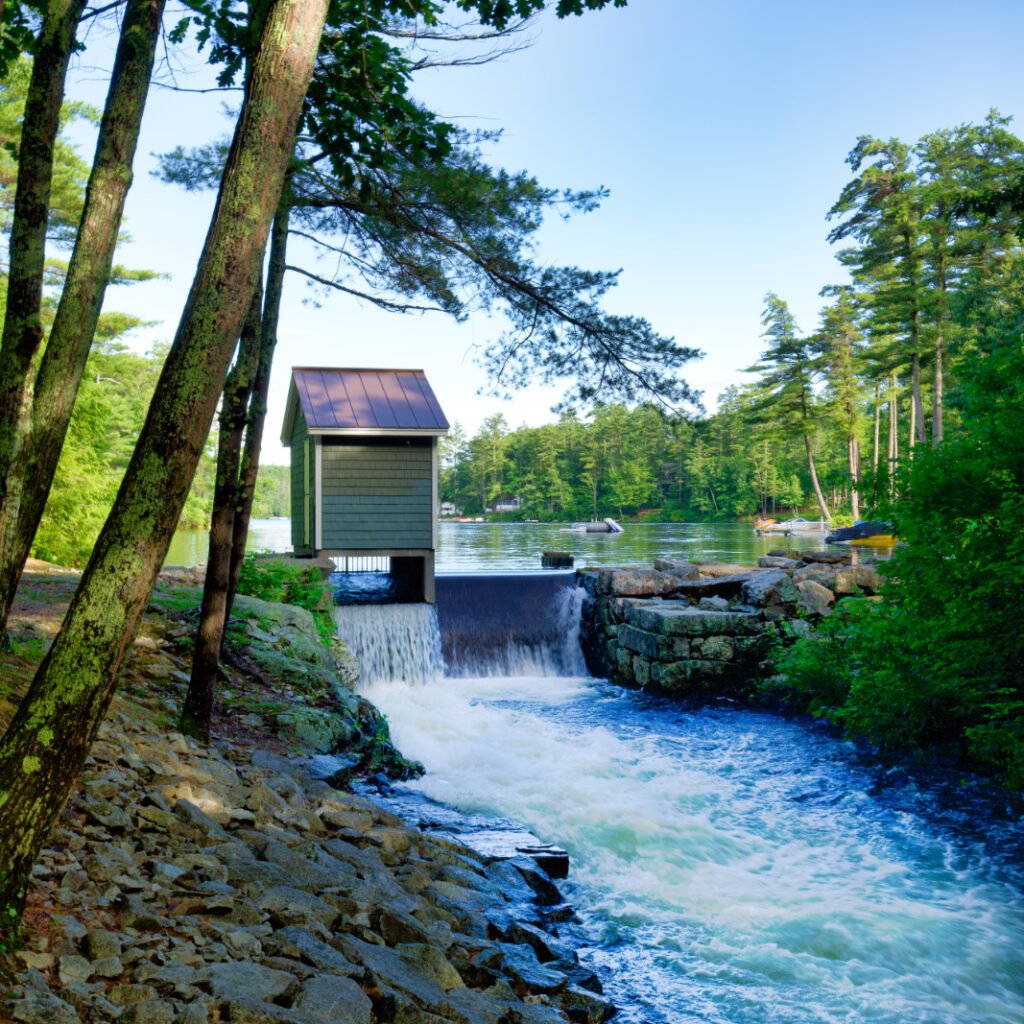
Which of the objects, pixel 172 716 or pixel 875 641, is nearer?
pixel 172 716

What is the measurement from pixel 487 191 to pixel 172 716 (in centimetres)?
506

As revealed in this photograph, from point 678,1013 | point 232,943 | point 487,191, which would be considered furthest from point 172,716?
point 487,191

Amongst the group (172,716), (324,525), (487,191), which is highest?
(487,191)

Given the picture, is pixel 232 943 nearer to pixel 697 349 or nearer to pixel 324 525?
→ pixel 697 349

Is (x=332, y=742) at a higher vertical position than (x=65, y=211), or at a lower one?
lower

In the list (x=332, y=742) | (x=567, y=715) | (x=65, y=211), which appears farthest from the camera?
(x=65, y=211)

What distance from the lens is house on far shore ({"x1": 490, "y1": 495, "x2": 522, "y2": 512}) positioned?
80.0 metres

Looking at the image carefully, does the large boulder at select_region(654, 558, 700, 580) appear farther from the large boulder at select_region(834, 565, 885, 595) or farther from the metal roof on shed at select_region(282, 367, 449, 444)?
the metal roof on shed at select_region(282, 367, 449, 444)

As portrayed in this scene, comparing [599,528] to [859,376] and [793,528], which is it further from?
[859,376]

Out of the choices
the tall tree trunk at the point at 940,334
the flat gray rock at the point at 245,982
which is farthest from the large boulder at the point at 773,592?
the tall tree trunk at the point at 940,334

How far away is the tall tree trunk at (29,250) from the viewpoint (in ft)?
11.7

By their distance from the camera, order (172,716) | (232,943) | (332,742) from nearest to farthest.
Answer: (232,943)
(172,716)
(332,742)

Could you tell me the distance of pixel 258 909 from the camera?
3.21m

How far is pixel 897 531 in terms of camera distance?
7125 mm
